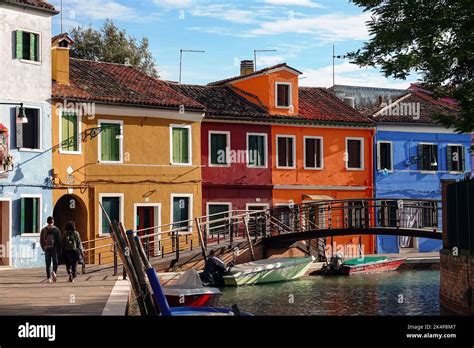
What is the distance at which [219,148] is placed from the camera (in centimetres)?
3569

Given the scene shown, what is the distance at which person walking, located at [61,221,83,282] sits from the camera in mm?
21625

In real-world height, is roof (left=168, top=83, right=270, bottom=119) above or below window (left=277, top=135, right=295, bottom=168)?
above

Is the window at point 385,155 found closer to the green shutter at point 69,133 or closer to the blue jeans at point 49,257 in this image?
the green shutter at point 69,133

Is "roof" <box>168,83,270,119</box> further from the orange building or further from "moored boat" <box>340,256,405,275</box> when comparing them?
"moored boat" <box>340,256,405,275</box>

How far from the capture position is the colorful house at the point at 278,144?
35594 millimetres

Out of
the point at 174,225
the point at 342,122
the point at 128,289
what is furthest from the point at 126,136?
the point at 128,289

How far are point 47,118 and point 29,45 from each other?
7.91 ft

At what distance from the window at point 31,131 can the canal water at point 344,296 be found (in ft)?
26.6

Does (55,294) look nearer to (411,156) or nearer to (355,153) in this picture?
(355,153)

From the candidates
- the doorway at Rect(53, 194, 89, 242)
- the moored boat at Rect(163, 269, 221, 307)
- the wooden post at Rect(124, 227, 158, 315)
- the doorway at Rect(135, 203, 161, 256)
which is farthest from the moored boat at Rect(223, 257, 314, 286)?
the wooden post at Rect(124, 227, 158, 315)

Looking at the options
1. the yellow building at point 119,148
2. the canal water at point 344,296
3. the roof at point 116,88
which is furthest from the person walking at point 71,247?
the roof at point 116,88

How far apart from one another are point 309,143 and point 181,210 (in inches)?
280

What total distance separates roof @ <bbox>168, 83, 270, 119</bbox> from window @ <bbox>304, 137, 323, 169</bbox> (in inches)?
97.0

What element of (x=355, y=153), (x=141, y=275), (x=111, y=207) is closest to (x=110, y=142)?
(x=111, y=207)
